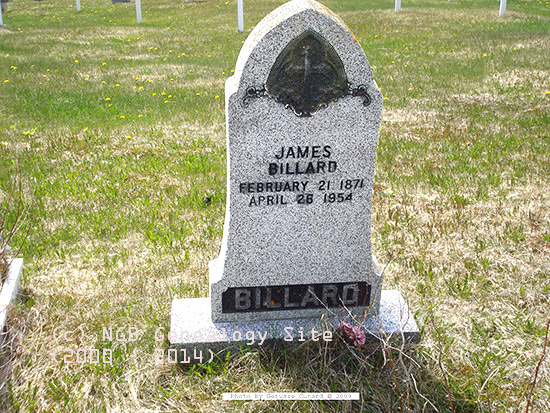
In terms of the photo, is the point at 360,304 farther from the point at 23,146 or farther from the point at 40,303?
the point at 23,146

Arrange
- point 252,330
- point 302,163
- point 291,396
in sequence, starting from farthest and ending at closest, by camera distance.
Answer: point 252,330
point 302,163
point 291,396

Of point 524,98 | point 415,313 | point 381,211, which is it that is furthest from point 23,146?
point 524,98

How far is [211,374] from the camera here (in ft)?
11.0

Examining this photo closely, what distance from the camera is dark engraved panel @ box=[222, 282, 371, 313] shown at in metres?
3.57

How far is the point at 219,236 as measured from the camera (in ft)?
16.2

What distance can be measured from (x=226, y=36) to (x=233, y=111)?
14986 mm

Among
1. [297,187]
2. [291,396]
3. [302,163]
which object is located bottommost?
[291,396]

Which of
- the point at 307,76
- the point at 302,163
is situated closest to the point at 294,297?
the point at 302,163

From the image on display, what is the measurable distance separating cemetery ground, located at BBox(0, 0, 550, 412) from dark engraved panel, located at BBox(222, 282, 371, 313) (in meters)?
0.26

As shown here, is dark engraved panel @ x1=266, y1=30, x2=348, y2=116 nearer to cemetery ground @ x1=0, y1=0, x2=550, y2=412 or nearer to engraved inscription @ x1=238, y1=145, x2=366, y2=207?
engraved inscription @ x1=238, y1=145, x2=366, y2=207

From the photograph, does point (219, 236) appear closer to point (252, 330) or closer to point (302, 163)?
point (252, 330)

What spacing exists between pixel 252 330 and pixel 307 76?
155cm

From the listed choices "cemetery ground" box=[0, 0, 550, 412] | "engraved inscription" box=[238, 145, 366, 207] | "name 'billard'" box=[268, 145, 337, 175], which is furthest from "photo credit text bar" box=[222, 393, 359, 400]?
"name 'billard'" box=[268, 145, 337, 175]

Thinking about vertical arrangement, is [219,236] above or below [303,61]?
below
